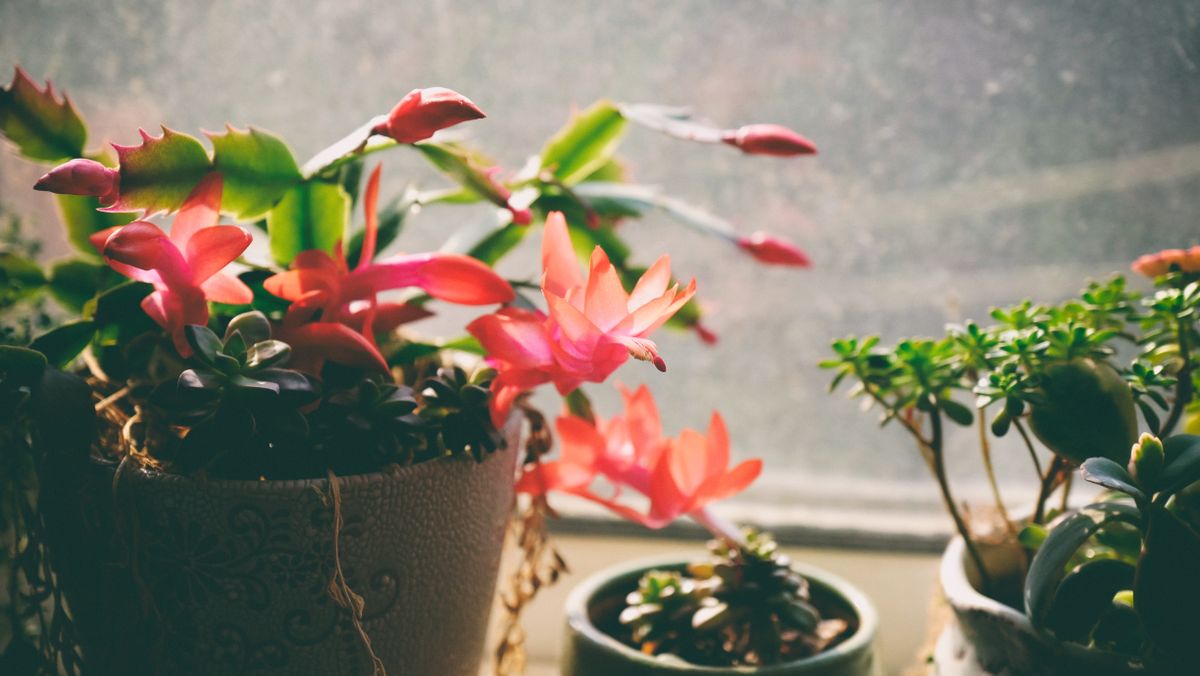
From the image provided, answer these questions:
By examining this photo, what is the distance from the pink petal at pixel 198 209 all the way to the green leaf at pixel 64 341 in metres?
0.10

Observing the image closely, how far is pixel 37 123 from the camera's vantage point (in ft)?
1.78

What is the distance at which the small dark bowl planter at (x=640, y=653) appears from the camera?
581mm

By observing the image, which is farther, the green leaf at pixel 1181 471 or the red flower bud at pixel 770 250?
the red flower bud at pixel 770 250

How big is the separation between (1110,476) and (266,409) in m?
0.40

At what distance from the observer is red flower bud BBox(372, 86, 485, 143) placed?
0.47 m

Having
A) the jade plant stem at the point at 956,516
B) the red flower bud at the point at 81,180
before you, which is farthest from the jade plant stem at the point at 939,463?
the red flower bud at the point at 81,180

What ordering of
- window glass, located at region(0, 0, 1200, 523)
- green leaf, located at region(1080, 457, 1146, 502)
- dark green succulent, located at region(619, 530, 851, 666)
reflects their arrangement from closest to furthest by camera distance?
green leaf, located at region(1080, 457, 1146, 502), dark green succulent, located at region(619, 530, 851, 666), window glass, located at region(0, 0, 1200, 523)

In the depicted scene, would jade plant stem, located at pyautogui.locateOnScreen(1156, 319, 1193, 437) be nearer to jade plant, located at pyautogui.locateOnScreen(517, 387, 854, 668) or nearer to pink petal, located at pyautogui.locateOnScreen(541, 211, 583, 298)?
jade plant, located at pyautogui.locateOnScreen(517, 387, 854, 668)

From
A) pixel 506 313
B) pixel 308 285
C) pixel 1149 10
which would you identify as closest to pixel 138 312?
pixel 308 285

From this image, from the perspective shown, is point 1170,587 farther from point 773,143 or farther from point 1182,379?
point 773,143

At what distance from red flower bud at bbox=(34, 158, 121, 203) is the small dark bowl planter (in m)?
0.38

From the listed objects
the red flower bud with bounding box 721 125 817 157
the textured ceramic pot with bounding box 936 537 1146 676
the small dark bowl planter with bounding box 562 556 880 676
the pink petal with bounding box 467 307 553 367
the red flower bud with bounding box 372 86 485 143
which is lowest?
the small dark bowl planter with bounding box 562 556 880 676

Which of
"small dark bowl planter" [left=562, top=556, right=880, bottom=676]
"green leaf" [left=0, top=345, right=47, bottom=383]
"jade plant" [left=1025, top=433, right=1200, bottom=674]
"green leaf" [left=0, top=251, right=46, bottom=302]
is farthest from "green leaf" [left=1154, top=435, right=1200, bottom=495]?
"green leaf" [left=0, top=251, right=46, bottom=302]

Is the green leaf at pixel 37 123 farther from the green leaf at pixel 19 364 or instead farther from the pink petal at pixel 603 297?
the pink petal at pixel 603 297
